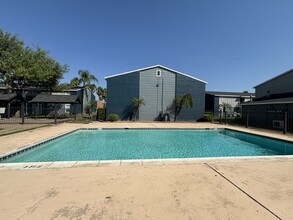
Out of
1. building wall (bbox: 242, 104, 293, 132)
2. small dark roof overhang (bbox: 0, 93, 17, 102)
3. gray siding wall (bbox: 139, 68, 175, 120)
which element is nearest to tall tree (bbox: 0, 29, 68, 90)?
small dark roof overhang (bbox: 0, 93, 17, 102)

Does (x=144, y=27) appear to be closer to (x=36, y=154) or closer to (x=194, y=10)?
(x=194, y=10)

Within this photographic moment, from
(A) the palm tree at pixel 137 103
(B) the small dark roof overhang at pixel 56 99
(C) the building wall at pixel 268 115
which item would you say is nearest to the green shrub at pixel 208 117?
(C) the building wall at pixel 268 115

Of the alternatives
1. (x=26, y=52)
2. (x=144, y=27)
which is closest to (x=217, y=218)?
(x=144, y=27)

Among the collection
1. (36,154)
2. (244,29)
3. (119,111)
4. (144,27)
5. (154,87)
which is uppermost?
(144,27)

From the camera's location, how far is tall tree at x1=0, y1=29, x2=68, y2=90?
2045cm

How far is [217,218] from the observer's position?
2.49 metres

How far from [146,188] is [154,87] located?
19.0 metres

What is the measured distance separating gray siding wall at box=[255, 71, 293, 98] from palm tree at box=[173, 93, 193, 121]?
31.8ft

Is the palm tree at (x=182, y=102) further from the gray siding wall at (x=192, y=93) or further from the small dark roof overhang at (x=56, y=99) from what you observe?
the small dark roof overhang at (x=56, y=99)

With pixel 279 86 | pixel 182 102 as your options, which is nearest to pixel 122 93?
pixel 182 102

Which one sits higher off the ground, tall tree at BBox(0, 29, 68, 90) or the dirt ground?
tall tree at BBox(0, 29, 68, 90)

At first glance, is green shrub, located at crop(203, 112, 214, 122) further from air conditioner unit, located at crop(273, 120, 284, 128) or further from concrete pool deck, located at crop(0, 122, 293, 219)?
concrete pool deck, located at crop(0, 122, 293, 219)

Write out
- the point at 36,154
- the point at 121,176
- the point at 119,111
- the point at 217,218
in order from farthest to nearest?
1. the point at 119,111
2. the point at 36,154
3. the point at 121,176
4. the point at 217,218

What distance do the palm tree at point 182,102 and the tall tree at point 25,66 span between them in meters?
15.6
